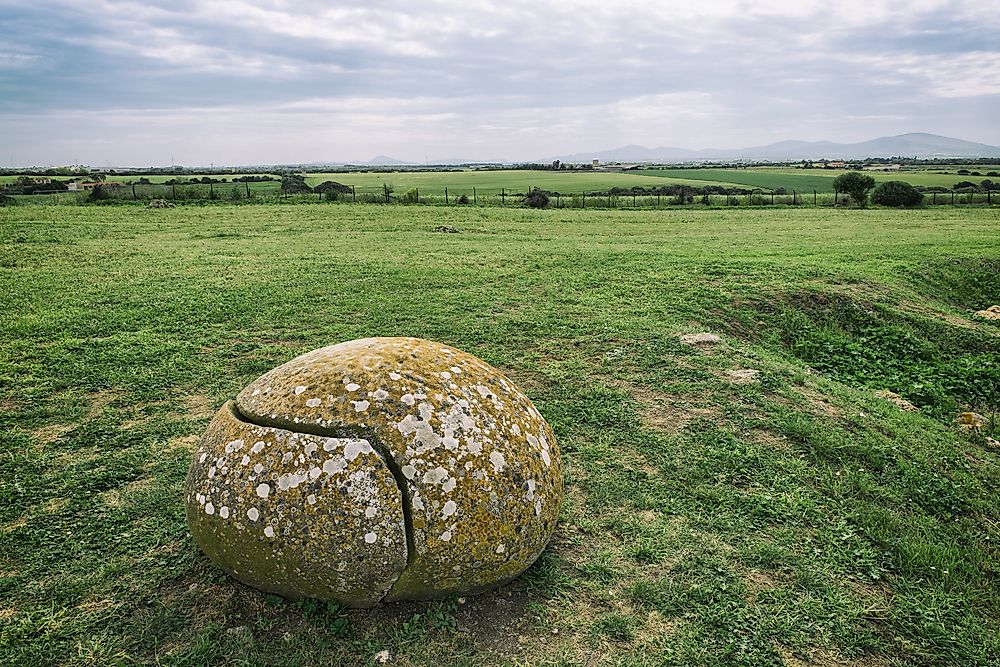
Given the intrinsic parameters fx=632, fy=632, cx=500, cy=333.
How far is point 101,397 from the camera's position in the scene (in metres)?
8.98

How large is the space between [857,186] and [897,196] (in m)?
4.22

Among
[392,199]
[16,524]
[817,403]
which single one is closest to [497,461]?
[16,524]

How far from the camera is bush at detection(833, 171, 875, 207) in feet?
137

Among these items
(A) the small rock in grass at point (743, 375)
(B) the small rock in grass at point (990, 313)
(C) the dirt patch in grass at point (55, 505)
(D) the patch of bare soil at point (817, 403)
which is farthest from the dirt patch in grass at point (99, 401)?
(B) the small rock in grass at point (990, 313)

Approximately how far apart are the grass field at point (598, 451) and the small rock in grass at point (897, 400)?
1.14 feet

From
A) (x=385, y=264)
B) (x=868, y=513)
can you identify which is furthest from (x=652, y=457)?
(x=385, y=264)

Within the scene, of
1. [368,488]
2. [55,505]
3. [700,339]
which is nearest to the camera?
[368,488]

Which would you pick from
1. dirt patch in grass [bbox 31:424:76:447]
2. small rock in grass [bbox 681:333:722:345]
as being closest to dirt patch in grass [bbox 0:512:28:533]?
dirt patch in grass [bbox 31:424:76:447]

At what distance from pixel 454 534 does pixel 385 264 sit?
547 inches

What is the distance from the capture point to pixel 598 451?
7660 millimetres

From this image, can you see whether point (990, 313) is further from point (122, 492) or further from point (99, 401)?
point (99, 401)

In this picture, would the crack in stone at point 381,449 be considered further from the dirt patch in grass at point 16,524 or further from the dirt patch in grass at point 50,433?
the dirt patch in grass at point 50,433

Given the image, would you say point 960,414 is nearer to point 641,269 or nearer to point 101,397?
point 641,269

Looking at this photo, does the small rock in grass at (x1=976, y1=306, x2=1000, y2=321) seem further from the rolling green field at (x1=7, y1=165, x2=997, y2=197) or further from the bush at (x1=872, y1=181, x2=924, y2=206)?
the rolling green field at (x1=7, y1=165, x2=997, y2=197)
